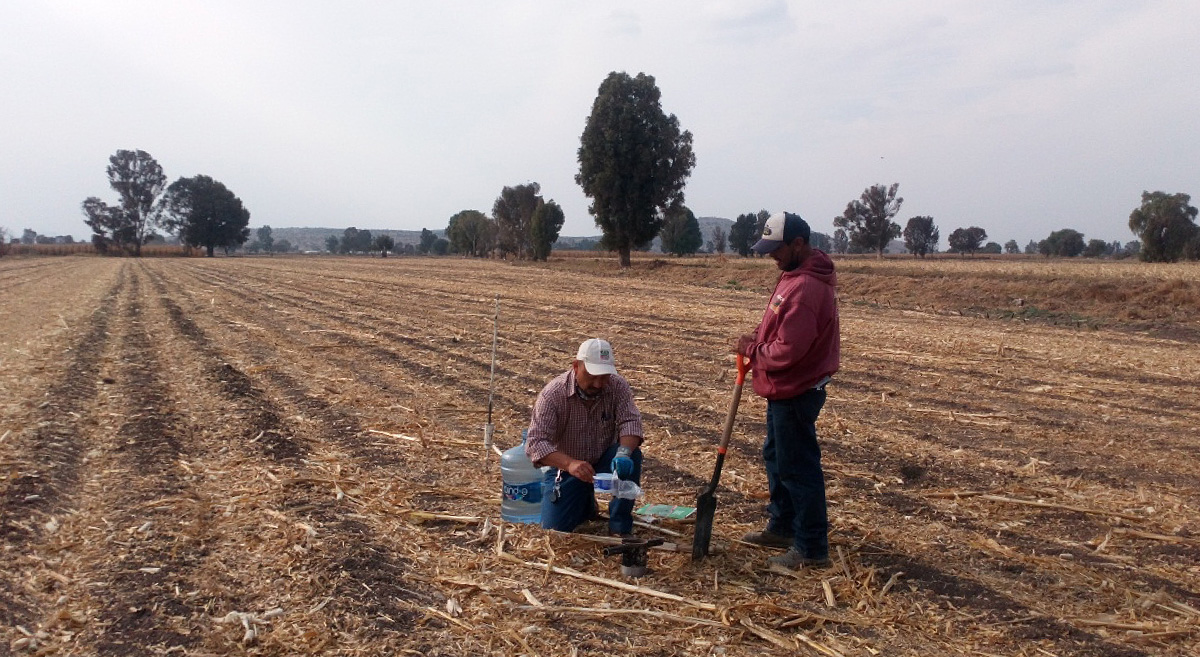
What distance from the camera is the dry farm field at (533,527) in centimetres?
427

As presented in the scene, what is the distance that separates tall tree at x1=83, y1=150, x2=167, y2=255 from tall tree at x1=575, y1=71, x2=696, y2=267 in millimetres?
79322

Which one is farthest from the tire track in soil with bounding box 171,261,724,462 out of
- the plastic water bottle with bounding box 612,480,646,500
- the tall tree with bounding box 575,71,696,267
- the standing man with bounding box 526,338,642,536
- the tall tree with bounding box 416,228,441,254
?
the tall tree with bounding box 416,228,441,254

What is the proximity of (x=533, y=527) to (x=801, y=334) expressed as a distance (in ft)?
7.73

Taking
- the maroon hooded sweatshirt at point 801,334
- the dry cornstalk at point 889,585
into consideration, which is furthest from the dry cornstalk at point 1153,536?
the maroon hooded sweatshirt at point 801,334

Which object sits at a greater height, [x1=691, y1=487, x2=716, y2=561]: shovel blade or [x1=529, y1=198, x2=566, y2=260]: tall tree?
[x1=529, y1=198, x2=566, y2=260]: tall tree

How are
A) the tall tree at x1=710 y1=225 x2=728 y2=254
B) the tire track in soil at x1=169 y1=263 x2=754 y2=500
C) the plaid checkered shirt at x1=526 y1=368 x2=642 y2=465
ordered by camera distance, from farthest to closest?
the tall tree at x1=710 y1=225 x2=728 y2=254 → the tire track in soil at x1=169 y1=263 x2=754 y2=500 → the plaid checkered shirt at x1=526 y1=368 x2=642 y2=465

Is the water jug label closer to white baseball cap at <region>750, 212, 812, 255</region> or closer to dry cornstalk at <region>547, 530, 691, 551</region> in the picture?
dry cornstalk at <region>547, 530, 691, 551</region>

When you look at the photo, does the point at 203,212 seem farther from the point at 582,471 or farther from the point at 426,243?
the point at 582,471

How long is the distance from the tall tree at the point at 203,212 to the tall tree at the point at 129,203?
8.15 feet

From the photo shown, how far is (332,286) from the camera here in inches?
1217

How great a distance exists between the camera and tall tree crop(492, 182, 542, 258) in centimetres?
8938

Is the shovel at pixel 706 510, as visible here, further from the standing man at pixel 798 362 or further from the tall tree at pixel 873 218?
the tall tree at pixel 873 218

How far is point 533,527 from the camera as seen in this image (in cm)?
572

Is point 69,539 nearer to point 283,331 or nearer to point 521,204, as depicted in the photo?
point 283,331
